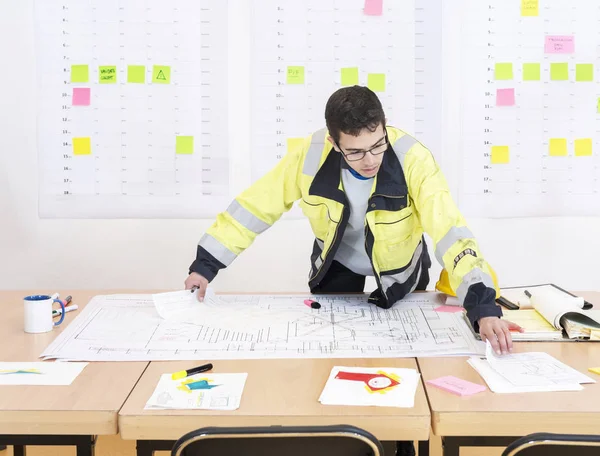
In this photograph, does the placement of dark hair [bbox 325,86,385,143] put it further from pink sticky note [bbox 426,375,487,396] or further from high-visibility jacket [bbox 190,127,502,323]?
pink sticky note [bbox 426,375,487,396]

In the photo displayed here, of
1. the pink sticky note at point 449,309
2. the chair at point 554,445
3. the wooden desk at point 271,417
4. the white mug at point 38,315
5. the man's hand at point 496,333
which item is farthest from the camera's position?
the pink sticky note at point 449,309

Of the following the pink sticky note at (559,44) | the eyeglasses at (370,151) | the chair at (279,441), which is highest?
the pink sticky note at (559,44)

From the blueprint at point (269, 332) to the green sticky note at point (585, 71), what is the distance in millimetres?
1563

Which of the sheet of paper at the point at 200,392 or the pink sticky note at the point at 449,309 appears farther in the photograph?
the pink sticky note at the point at 449,309

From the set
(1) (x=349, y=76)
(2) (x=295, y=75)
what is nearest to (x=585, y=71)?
(1) (x=349, y=76)

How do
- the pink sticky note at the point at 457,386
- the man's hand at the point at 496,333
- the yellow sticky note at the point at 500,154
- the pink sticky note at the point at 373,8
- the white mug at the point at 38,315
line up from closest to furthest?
the pink sticky note at the point at 457,386
the man's hand at the point at 496,333
the white mug at the point at 38,315
the pink sticky note at the point at 373,8
the yellow sticky note at the point at 500,154

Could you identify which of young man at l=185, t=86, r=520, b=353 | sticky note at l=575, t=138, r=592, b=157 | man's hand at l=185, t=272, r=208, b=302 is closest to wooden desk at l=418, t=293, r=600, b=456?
young man at l=185, t=86, r=520, b=353

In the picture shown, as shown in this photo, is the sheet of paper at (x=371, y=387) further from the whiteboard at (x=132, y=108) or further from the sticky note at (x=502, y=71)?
the sticky note at (x=502, y=71)

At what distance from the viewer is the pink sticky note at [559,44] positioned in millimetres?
3102

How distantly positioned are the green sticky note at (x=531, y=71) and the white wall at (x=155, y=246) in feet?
1.54

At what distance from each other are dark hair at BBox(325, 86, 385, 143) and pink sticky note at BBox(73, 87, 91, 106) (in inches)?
63.8

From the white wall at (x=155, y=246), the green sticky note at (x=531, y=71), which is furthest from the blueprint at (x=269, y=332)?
the green sticky note at (x=531, y=71)

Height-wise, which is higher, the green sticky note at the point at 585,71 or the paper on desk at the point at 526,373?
the green sticky note at the point at 585,71

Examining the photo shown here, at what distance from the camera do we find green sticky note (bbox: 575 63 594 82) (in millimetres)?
3116
